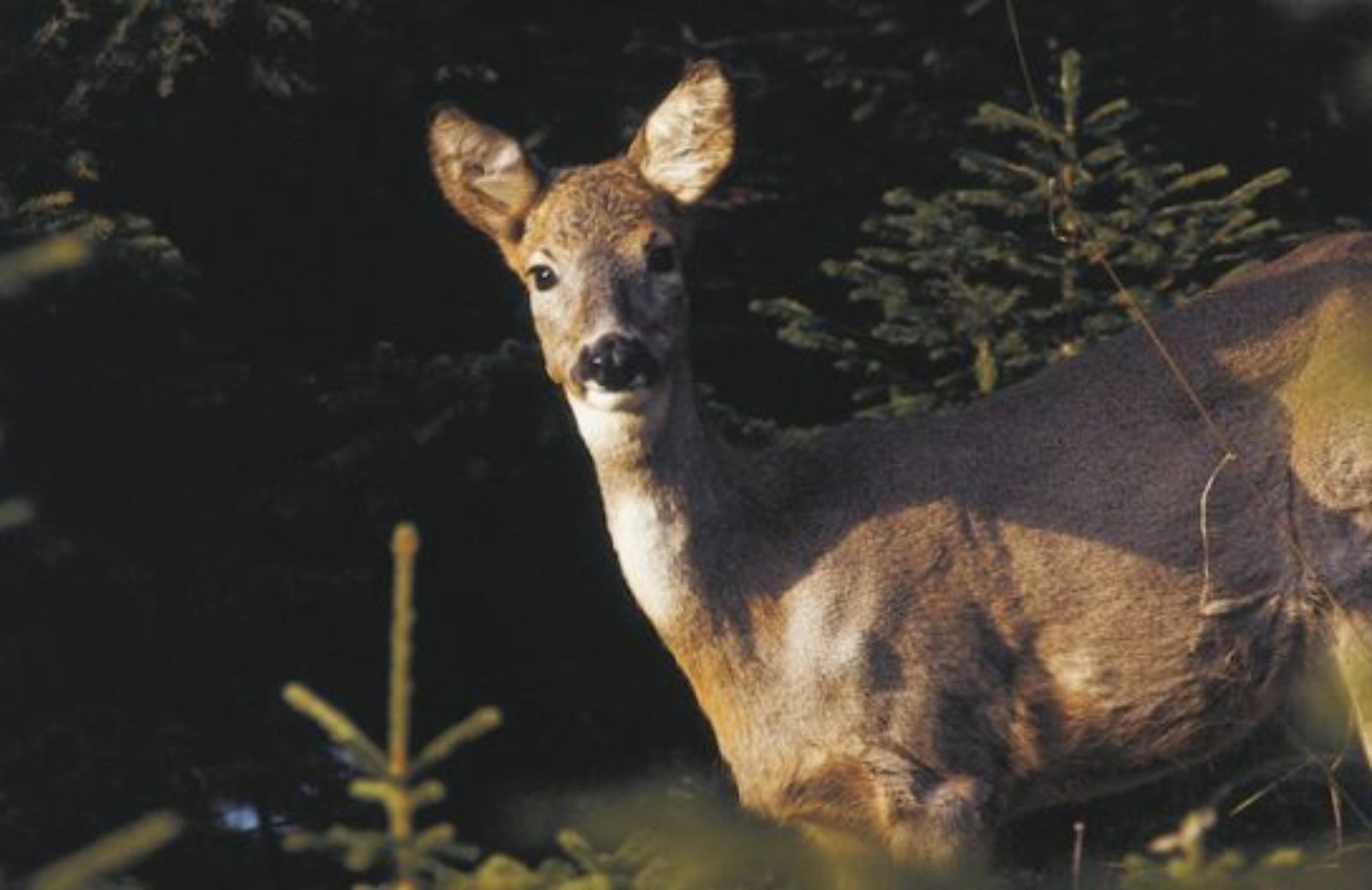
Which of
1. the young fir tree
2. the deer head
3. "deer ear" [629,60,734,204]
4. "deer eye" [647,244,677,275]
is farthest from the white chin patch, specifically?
the young fir tree

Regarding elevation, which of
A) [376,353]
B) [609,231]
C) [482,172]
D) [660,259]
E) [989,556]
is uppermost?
[482,172]

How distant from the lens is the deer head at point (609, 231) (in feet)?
18.6

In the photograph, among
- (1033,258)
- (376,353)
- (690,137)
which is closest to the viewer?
(690,137)

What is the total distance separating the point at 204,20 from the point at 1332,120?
13.6 ft

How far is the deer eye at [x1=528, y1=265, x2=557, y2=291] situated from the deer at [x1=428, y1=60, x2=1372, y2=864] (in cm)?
3

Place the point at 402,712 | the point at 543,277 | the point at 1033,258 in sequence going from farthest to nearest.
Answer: the point at 1033,258 → the point at 543,277 → the point at 402,712

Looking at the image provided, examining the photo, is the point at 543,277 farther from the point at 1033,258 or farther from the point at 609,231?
the point at 1033,258

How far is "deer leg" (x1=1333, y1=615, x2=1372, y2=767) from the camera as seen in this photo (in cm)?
568

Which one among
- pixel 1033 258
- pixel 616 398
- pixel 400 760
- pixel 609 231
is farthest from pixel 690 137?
pixel 400 760

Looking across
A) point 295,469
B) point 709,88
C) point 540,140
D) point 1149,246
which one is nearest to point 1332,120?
point 1149,246

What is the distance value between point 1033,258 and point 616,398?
2605mm

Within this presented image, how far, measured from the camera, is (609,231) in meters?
5.99

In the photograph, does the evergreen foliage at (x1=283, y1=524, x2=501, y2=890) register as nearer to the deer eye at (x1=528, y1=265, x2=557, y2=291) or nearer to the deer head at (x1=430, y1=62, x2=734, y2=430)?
the deer head at (x1=430, y1=62, x2=734, y2=430)

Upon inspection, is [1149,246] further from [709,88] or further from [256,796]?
[256,796]
